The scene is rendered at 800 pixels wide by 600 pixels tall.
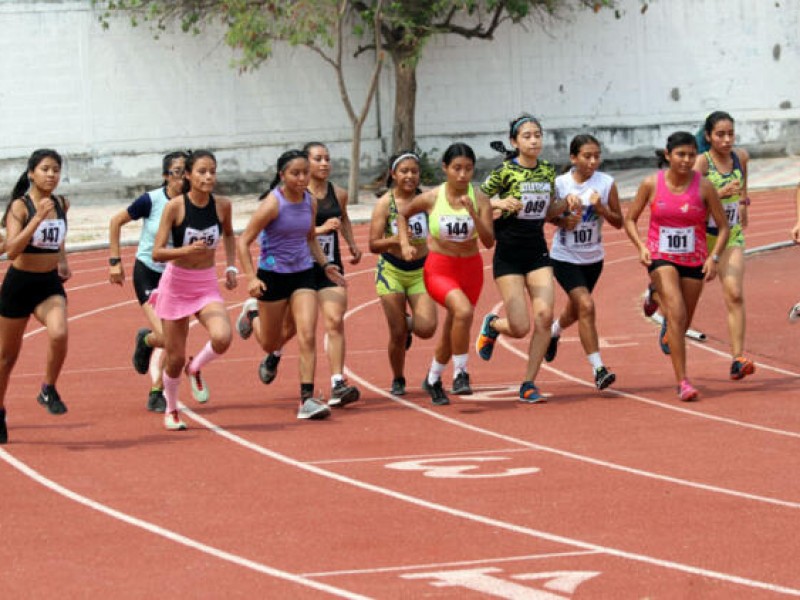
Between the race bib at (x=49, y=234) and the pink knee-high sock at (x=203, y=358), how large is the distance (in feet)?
4.06

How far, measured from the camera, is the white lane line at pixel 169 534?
275 inches

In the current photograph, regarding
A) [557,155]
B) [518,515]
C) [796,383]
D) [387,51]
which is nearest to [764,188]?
[557,155]

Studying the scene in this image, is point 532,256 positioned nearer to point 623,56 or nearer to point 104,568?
point 104,568

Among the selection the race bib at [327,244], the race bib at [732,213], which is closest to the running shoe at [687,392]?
the race bib at [732,213]

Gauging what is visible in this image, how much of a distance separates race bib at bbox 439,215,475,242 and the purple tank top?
3.02ft

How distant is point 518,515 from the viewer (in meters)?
8.27

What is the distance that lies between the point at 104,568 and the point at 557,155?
30.9 meters

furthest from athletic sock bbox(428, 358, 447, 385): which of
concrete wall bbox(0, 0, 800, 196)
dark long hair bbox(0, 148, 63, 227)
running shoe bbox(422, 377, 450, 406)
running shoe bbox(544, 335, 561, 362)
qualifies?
concrete wall bbox(0, 0, 800, 196)

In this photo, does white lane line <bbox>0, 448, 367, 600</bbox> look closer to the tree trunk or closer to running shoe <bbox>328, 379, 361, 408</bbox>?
running shoe <bbox>328, 379, 361, 408</bbox>

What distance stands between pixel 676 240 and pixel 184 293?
347 centimetres

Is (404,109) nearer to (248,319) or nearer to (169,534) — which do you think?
(248,319)

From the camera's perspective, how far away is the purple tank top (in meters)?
11.5

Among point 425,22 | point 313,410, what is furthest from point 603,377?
point 425,22

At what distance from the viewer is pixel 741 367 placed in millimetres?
12312
